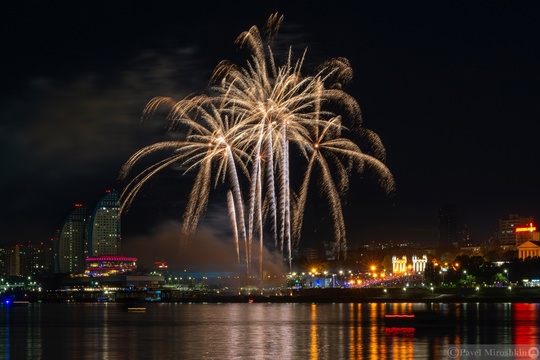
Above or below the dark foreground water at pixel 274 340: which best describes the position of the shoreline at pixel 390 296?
below

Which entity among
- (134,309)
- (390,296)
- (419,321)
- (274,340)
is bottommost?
(134,309)

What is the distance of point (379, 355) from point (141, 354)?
1152 cm

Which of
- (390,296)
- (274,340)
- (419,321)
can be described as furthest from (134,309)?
(274,340)

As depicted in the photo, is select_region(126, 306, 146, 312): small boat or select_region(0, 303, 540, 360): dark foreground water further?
select_region(126, 306, 146, 312): small boat

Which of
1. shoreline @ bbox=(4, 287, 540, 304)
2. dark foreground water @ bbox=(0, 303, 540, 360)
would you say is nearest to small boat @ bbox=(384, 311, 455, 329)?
dark foreground water @ bbox=(0, 303, 540, 360)

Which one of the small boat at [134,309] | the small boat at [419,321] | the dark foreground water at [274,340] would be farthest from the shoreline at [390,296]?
the dark foreground water at [274,340]

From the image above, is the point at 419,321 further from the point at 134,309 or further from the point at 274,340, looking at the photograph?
the point at 134,309

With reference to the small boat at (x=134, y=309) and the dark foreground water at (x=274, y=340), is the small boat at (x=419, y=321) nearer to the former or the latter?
the dark foreground water at (x=274, y=340)

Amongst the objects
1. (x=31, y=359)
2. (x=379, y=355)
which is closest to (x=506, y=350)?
(x=379, y=355)

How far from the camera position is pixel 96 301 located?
650 feet

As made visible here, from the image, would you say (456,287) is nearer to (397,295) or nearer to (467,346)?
(397,295)

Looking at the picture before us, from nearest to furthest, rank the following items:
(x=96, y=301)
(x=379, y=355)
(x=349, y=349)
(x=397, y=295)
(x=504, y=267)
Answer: (x=379, y=355) → (x=349, y=349) → (x=397, y=295) → (x=504, y=267) → (x=96, y=301)

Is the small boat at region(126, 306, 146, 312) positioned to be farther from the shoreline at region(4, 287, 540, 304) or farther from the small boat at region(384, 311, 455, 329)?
the small boat at region(384, 311, 455, 329)

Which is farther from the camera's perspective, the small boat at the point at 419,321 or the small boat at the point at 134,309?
the small boat at the point at 134,309
